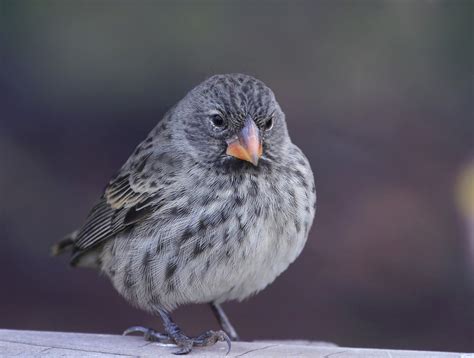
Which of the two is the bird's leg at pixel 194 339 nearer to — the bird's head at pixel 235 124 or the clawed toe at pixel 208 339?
the clawed toe at pixel 208 339

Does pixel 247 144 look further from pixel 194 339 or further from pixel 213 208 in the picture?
pixel 194 339

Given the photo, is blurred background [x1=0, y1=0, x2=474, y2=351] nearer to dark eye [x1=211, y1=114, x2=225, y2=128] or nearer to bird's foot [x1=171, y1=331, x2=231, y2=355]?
bird's foot [x1=171, y1=331, x2=231, y2=355]

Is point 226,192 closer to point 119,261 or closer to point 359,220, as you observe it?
point 119,261

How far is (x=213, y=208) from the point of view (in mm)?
4027

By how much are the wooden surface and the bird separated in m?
0.21

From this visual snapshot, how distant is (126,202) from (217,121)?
2.18 ft

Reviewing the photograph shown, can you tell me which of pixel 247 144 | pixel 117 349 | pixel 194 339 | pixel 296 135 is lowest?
pixel 117 349

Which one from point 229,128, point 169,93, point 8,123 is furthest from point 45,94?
point 229,128

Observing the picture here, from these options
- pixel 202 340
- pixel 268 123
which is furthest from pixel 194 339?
pixel 268 123

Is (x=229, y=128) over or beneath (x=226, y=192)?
over

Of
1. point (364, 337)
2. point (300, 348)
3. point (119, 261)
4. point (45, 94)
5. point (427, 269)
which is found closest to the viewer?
point (300, 348)

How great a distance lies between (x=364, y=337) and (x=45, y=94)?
3721mm

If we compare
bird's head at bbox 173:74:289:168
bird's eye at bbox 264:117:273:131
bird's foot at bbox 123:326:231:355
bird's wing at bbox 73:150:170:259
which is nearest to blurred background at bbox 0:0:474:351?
bird's wing at bbox 73:150:170:259

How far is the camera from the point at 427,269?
709cm
